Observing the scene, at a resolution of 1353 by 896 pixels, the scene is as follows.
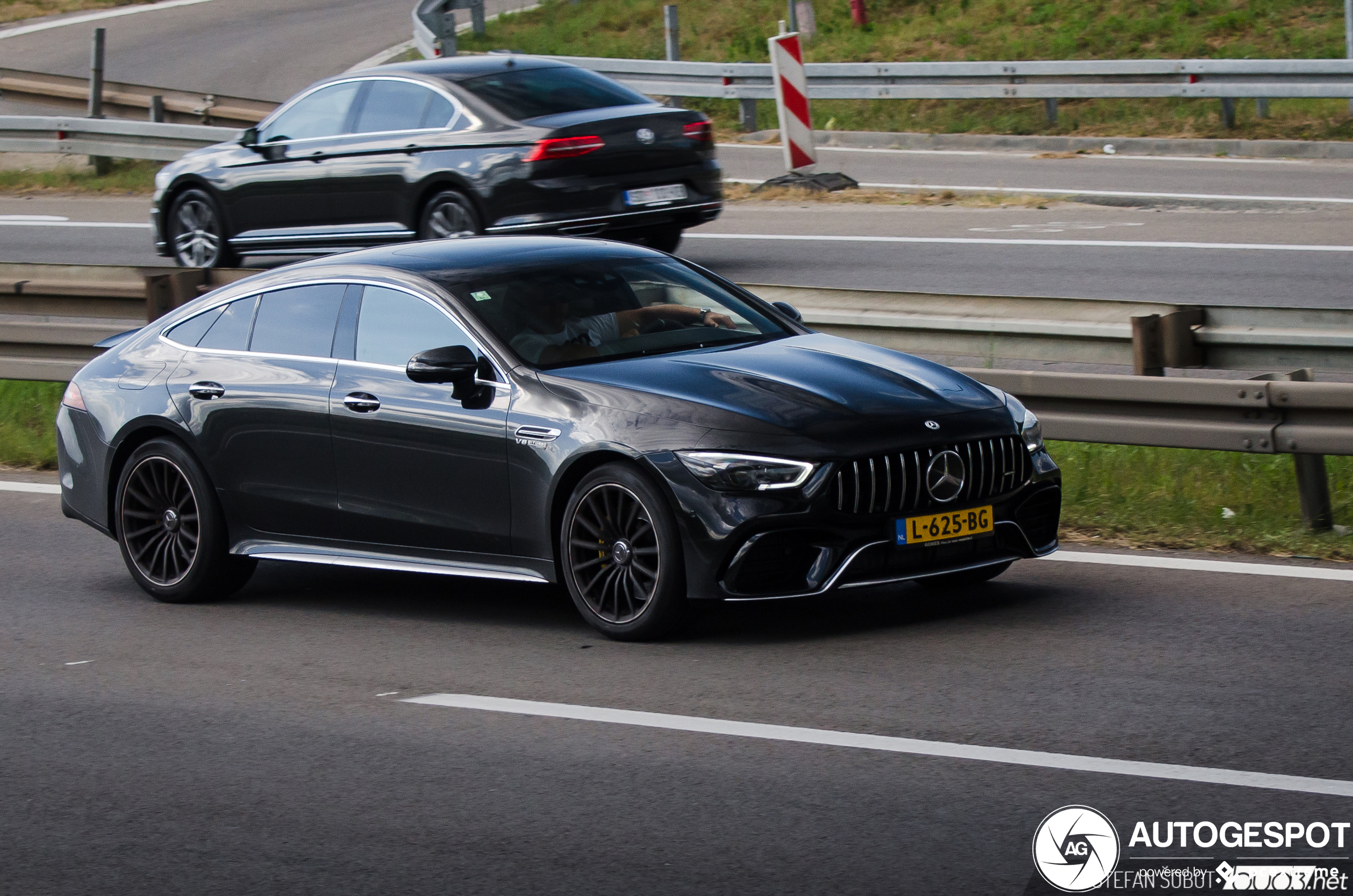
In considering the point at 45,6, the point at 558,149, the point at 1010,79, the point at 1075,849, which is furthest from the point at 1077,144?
the point at 45,6

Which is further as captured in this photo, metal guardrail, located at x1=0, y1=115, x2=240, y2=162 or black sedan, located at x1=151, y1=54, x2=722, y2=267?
metal guardrail, located at x1=0, y1=115, x2=240, y2=162

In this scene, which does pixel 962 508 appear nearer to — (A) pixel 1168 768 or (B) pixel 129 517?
(A) pixel 1168 768

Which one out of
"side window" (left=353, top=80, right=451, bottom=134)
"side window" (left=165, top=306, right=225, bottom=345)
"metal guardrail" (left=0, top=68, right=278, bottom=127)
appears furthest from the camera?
"metal guardrail" (left=0, top=68, right=278, bottom=127)

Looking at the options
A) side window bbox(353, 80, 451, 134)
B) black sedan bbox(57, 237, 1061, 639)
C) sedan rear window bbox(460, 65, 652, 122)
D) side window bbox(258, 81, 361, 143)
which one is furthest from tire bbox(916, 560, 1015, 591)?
side window bbox(258, 81, 361, 143)

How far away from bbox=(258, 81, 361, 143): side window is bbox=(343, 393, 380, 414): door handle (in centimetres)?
802

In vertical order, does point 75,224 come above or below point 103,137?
below

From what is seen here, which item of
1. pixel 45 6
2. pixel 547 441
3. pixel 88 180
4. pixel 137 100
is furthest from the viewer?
pixel 45 6

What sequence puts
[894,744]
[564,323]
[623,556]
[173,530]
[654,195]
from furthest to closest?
[654,195]
[173,530]
[564,323]
[623,556]
[894,744]

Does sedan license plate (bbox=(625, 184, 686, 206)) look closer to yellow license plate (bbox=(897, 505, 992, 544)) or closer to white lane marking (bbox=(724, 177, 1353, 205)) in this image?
white lane marking (bbox=(724, 177, 1353, 205))

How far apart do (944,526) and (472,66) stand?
361 inches

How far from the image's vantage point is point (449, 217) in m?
14.9

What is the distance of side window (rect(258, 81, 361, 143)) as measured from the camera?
622 inches

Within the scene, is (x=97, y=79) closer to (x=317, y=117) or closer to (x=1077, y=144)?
(x=317, y=117)

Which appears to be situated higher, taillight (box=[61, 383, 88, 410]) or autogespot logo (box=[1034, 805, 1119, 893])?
taillight (box=[61, 383, 88, 410])
